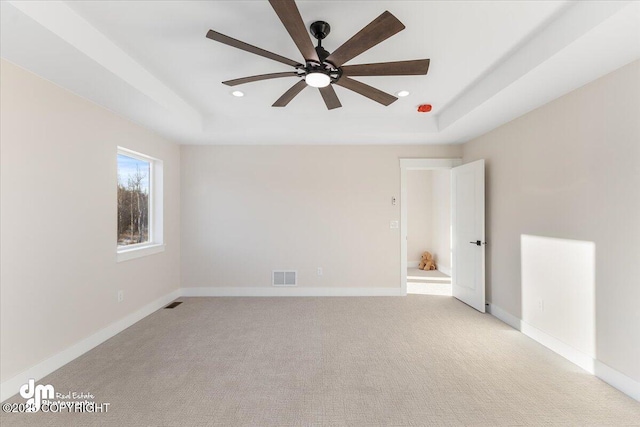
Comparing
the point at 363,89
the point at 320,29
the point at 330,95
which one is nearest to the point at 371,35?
the point at 320,29

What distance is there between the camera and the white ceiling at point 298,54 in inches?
75.2

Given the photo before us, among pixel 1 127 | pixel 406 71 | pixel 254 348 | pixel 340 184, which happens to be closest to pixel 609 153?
pixel 406 71

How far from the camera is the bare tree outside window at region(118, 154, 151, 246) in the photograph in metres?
3.69

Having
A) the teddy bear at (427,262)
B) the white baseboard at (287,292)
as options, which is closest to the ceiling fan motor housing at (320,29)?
the white baseboard at (287,292)

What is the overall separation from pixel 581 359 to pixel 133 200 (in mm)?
5100

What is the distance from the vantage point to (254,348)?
2980mm

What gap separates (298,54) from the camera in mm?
2531

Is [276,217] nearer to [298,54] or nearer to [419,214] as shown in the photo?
[298,54]

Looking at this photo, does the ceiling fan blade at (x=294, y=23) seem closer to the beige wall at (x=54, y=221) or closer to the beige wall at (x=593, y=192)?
the beige wall at (x=54, y=221)

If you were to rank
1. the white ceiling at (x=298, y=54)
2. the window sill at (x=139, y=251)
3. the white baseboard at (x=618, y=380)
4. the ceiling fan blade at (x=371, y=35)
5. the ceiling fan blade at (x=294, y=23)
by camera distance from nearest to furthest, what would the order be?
the ceiling fan blade at (x=294, y=23) < the ceiling fan blade at (x=371, y=35) < the white ceiling at (x=298, y=54) < the white baseboard at (x=618, y=380) < the window sill at (x=139, y=251)

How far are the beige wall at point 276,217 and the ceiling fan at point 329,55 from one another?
7.67 ft

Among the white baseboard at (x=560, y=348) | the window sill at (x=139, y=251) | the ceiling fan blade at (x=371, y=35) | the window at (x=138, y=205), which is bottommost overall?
the white baseboard at (x=560, y=348)

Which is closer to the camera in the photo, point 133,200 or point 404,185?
point 133,200

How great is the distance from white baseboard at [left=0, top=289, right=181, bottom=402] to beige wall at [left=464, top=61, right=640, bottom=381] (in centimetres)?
453
